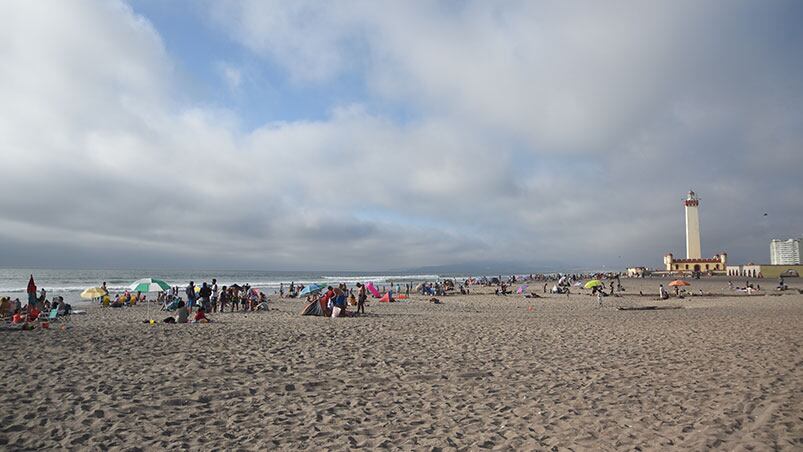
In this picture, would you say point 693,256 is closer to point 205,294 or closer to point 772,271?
point 772,271

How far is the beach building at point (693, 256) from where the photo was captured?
77.4 meters

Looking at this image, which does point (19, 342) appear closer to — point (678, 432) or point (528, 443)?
point (528, 443)

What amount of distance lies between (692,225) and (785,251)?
65435 millimetres

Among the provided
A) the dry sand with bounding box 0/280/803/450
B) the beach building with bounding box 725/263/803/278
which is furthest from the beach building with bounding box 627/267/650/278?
the dry sand with bounding box 0/280/803/450

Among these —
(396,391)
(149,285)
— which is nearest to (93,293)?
(149,285)

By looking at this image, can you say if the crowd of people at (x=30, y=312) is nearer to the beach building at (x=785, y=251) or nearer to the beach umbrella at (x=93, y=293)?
the beach umbrella at (x=93, y=293)

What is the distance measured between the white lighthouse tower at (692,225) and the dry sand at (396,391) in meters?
79.8

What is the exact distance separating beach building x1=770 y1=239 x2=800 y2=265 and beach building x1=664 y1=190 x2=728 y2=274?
57422 millimetres

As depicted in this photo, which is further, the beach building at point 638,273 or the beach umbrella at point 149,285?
the beach building at point 638,273

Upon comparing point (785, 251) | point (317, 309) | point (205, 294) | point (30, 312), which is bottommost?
point (317, 309)

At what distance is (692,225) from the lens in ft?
267

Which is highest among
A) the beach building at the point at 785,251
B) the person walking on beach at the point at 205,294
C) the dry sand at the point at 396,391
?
the beach building at the point at 785,251

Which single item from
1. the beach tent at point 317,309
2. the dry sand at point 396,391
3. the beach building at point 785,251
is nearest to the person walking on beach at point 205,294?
the beach tent at point 317,309

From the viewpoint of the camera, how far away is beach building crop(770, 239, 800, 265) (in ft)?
378
